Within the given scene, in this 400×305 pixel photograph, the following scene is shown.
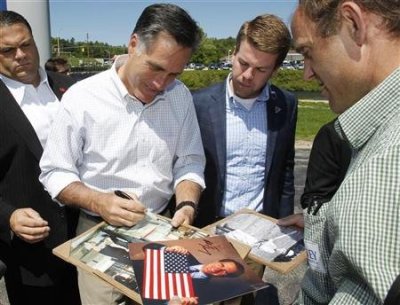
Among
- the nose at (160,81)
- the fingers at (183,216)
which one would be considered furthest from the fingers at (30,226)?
the nose at (160,81)

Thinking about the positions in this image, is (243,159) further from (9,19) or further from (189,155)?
(9,19)

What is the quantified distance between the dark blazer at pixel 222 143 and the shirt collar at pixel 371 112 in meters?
1.69

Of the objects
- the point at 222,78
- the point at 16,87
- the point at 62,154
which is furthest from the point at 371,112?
the point at 222,78

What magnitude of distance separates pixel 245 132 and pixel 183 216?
40.2 inches

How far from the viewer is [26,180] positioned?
7.92 ft

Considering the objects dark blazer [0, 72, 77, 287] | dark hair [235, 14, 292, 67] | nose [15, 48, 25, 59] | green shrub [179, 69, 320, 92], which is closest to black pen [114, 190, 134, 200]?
dark blazer [0, 72, 77, 287]

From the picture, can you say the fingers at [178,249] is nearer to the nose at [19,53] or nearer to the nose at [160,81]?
the nose at [160,81]

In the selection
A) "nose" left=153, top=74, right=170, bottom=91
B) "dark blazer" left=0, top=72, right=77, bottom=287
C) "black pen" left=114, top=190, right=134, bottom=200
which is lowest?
"dark blazer" left=0, top=72, right=77, bottom=287

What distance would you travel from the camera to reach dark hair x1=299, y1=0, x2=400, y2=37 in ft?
3.48

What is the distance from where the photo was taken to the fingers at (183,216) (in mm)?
1923

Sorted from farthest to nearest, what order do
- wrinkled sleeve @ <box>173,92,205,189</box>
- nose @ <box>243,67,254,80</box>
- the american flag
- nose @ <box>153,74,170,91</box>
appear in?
nose @ <box>243,67,254,80</box> < wrinkled sleeve @ <box>173,92,205,189</box> < nose @ <box>153,74,170,91</box> < the american flag

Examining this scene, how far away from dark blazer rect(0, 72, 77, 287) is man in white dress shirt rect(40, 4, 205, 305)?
33 centimetres

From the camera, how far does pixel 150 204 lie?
7.39ft

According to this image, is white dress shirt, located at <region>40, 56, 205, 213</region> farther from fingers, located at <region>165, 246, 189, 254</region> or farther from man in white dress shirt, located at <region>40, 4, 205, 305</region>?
fingers, located at <region>165, 246, 189, 254</region>
